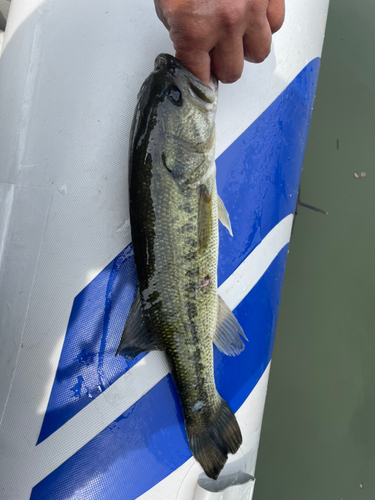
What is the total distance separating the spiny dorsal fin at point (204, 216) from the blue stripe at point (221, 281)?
0.21 metres

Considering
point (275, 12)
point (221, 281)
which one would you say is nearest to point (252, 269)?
point (221, 281)

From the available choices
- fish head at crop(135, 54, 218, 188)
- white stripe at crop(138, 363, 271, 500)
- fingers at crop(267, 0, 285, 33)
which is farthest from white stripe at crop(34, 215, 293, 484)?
fingers at crop(267, 0, 285, 33)

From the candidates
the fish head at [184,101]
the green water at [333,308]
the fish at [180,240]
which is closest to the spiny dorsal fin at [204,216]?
the fish at [180,240]

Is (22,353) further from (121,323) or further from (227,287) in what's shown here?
(227,287)

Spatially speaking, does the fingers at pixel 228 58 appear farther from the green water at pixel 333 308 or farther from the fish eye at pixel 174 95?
the green water at pixel 333 308

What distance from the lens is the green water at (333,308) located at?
2.13m

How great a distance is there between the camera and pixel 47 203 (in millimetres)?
1266

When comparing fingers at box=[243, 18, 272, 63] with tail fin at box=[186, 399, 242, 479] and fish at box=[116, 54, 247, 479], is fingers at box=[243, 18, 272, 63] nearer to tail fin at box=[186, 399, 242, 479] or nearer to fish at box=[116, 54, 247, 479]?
fish at box=[116, 54, 247, 479]

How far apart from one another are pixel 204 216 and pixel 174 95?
1.54 feet

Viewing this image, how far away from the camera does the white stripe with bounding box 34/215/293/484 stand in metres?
1.20

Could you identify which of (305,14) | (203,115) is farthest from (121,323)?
(305,14)

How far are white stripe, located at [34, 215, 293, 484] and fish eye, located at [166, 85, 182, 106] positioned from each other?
2.48 feet

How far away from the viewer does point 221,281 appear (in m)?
1.40

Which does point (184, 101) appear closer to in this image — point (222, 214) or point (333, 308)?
point (222, 214)
